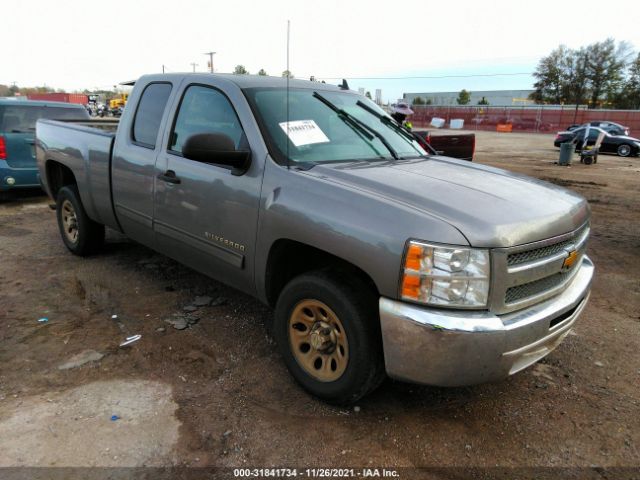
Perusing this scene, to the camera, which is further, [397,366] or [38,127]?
[38,127]

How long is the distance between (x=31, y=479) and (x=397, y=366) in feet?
5.89

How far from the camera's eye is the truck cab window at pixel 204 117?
3.30m

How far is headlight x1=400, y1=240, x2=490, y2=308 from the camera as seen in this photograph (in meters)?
2.25

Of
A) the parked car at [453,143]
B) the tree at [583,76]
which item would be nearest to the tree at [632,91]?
the tree at [583,76]

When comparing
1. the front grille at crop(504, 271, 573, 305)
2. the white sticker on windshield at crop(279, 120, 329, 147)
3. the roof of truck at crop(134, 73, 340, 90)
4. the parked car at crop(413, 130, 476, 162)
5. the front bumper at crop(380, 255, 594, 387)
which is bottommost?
the front bumper at crop(380, 255, 594, 387)

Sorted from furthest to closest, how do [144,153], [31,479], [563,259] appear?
[144,153]
[563,259]
[31,479]

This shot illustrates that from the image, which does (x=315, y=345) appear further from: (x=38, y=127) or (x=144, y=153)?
(x=38, y=127)

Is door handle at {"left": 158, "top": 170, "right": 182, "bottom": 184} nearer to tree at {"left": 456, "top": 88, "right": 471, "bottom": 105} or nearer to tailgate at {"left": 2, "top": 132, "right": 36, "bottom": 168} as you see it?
tailgate at {"left": 2, "top": 132, "right": 36, "bottom": 168}

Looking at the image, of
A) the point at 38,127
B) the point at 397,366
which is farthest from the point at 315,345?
the point at 38,127

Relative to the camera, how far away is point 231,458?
244 centimetres

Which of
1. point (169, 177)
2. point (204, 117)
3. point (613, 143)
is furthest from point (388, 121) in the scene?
point (613, 143)

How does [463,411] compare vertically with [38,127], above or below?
below

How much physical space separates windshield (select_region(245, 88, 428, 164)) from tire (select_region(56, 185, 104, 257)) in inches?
108

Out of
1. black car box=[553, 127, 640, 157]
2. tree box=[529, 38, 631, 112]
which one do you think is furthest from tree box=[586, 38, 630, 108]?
black car box=[553, 127, 640, 157]
